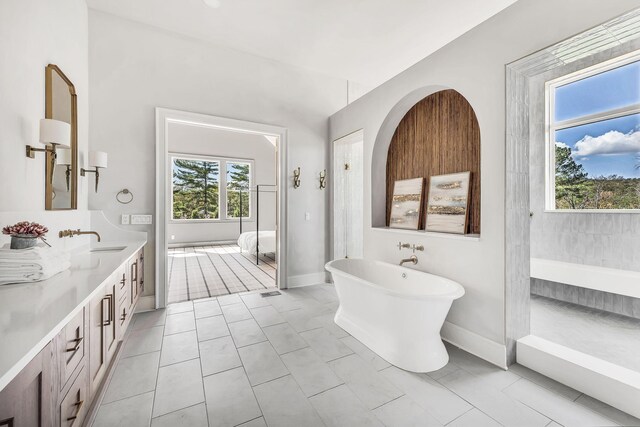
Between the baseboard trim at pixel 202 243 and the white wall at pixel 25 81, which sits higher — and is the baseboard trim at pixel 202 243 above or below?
below

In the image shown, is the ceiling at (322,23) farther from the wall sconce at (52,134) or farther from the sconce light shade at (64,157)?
the wall sconce at (52,134)

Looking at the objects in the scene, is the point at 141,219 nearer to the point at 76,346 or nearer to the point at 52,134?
the point at 52,134

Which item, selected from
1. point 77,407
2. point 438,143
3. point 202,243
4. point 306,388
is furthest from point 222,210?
point 77,407

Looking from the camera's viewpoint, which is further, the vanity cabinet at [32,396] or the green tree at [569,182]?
the green tree at [569,182]

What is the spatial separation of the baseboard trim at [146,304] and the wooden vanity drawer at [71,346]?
2069 millimetres

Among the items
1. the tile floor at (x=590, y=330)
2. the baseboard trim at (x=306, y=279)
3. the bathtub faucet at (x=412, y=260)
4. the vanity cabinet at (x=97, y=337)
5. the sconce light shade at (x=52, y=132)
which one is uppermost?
the sconce light shade at (x=52, y=132)

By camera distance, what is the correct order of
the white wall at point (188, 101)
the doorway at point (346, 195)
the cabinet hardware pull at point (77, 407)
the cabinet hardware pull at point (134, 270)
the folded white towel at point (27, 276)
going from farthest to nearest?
the doorway at point (346, 195) < the white wall at point (188, 101) < the cabinet hardware pull at point (134, 270) < the folded white towel at point (27, 276) < the cabinet hardware pull at point (77, 407)

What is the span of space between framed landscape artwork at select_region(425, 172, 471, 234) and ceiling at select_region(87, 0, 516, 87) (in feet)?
5.72

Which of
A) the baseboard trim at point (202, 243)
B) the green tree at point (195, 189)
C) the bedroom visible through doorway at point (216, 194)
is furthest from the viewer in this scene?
the green tree at point (195, 189)

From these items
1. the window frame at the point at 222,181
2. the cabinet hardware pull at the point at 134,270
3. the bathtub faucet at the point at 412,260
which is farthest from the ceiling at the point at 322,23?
the window frame at the point at 222,181

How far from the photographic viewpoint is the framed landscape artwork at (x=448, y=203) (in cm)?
250

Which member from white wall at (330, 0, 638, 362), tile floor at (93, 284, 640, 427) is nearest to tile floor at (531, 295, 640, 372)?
tile floor at (93, 284, 640, 427)

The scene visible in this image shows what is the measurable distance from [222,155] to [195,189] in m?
1.24

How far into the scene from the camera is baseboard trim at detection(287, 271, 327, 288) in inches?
156
